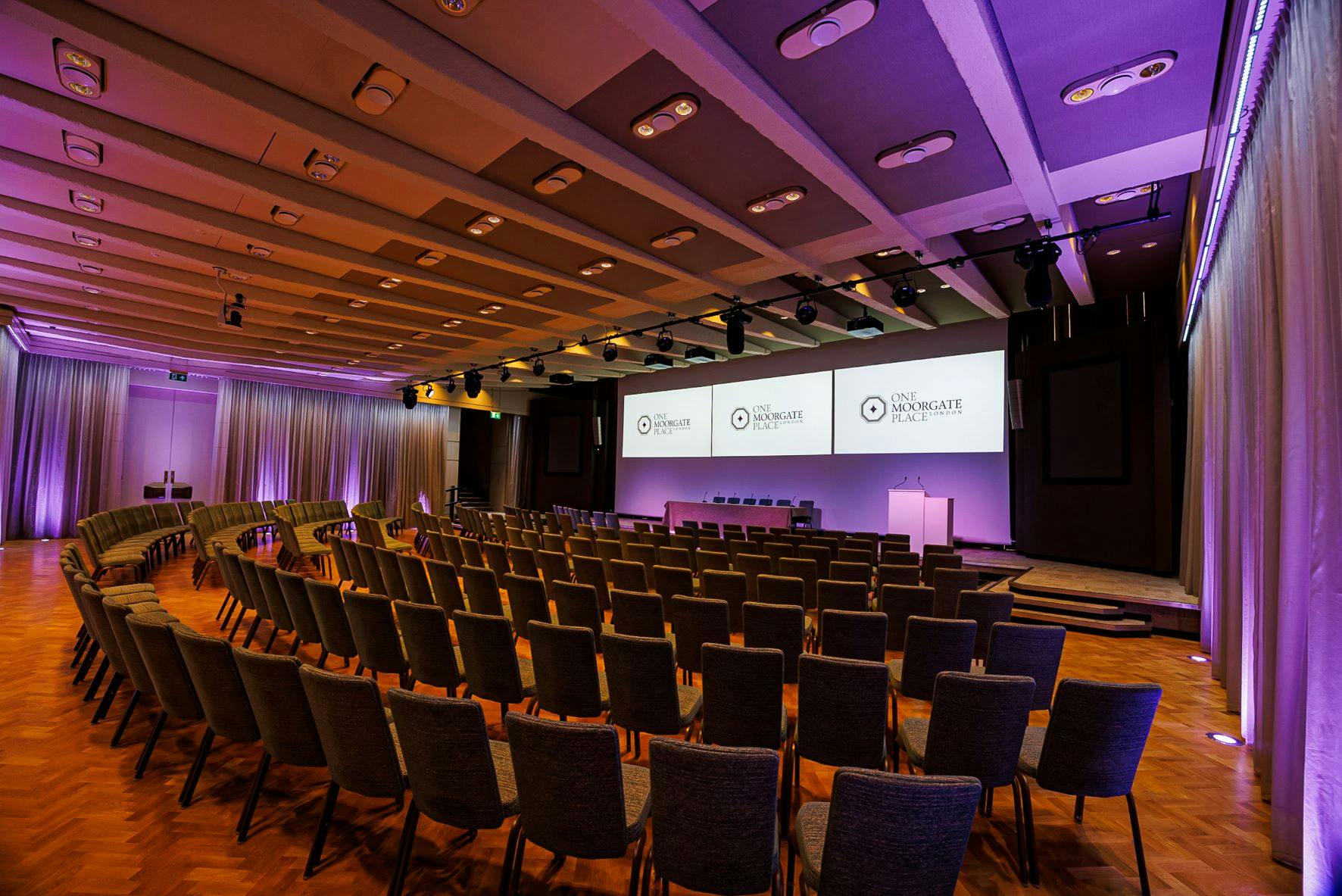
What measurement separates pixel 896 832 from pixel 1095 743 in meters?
1.31

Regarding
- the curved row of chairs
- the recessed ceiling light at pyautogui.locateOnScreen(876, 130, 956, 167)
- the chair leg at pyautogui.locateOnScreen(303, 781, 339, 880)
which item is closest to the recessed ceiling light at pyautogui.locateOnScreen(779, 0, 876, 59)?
the recessed ceiling light at pyautogui.locateOnScreen(876, 130, 956, 167)

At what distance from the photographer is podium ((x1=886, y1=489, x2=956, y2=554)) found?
390 inches

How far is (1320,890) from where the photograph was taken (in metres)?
2.05

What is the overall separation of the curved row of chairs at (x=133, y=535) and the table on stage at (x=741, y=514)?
28.3 feet

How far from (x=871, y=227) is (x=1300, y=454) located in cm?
443

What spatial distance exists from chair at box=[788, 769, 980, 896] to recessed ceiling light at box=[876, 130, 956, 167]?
4.54m

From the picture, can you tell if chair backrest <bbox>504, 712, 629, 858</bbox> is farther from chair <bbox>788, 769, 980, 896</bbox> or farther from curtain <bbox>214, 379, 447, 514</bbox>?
curtain <bbox>214, 379, 447, 514</bbox>

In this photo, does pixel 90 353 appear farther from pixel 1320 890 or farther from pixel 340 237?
pixel 1320 890

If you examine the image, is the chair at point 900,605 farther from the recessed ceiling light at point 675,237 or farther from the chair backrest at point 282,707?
the recessed ceiling light at point 675,237

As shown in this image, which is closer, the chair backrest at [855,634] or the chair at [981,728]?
the chair at [981,728]

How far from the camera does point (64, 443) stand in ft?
40.4

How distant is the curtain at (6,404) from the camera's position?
991 centimetres

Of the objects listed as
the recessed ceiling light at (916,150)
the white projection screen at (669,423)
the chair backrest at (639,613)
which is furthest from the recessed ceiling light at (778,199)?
the white projection screen at (669,423)

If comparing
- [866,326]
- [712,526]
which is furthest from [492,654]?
[866,326]
